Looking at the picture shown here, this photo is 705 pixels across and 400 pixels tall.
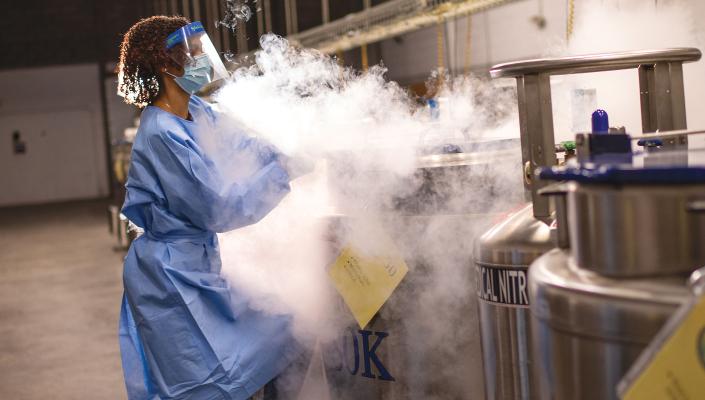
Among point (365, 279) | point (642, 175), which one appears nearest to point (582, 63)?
point (642, 175)

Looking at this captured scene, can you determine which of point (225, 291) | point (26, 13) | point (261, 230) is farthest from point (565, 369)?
point (26, 13)

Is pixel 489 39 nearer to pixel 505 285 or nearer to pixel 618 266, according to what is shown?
pixel 505 285

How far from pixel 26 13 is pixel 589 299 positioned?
51.7ft

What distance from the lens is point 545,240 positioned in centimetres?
161

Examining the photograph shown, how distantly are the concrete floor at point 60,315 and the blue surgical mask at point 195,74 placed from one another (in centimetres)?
204

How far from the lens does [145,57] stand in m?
2.30

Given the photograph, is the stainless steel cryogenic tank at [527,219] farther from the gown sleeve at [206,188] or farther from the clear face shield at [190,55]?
the clear face shield at [190,55]

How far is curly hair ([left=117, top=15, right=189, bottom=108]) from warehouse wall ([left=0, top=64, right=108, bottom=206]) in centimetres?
1509

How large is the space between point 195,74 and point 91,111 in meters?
15.7

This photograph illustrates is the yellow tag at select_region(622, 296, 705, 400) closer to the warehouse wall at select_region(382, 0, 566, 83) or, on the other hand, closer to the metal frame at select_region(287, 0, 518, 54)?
the metal frame at select_region(287, 0, 518, 54)

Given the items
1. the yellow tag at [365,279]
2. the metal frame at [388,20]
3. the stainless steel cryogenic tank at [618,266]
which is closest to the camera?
the stainless steel cryogenic tank at [618,266]

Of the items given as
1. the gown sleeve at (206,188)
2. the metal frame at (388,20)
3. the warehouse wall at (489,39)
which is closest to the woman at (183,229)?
the gown sleeve at (206,188)

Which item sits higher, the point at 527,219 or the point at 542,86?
the point at 542,86

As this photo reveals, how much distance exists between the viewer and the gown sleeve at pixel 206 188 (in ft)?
6.94
